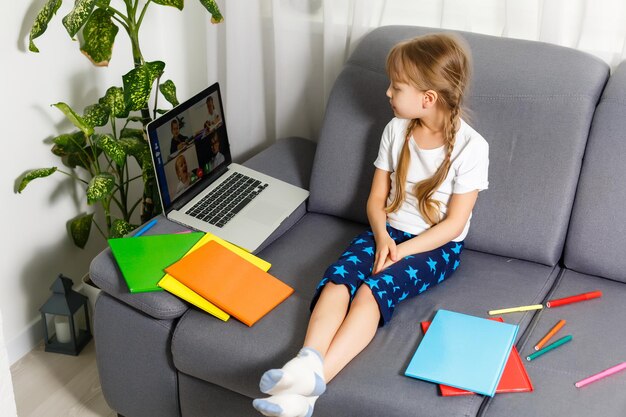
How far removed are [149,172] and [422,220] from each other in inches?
33.0

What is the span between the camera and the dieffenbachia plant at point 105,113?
2162 millimetres

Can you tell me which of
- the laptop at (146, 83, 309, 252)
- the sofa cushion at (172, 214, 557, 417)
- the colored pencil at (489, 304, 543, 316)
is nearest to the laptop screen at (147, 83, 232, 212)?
the laptop at (146, 83, 309, 252)

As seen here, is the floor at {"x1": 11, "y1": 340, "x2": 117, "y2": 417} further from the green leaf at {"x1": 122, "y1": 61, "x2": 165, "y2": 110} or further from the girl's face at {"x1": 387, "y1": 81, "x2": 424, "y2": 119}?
the girl's face at {"x1": 387, "y1": 81, "x2": 424, "y2": 119}

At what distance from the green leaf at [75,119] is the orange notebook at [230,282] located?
523mm

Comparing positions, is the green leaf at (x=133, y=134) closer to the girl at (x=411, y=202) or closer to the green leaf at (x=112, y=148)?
the green leaf at (x=112, y=148)

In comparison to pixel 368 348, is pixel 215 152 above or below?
above

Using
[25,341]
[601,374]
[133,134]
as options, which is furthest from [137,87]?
[601,374]

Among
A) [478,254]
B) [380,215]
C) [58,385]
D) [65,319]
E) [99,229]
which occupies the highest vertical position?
[380,215]

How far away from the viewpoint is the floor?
2.18 metres

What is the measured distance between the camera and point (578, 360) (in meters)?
1.71

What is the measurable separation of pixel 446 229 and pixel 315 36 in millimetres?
903

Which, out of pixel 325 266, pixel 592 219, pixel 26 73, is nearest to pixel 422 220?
pixel 325 266

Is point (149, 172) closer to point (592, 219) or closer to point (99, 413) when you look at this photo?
point (99, 413)

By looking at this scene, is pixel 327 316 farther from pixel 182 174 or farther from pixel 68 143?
pixel 68 143
